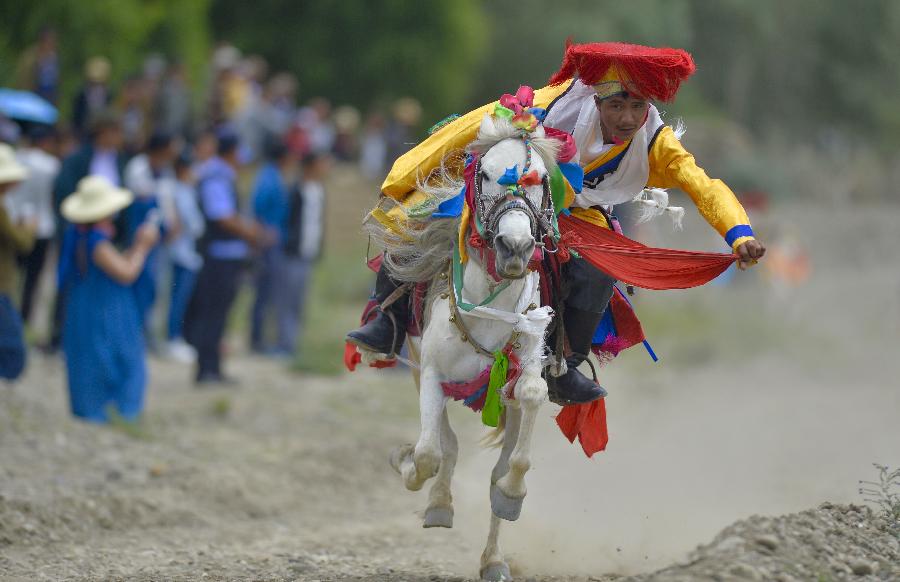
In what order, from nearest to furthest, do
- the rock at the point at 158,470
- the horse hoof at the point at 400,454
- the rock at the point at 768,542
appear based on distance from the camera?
the rock at the point at 768,542
the horse hoof at the point at 400,454
the rock at the point at 158,470

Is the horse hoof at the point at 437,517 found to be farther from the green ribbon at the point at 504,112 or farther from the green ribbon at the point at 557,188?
the green ribbon at the point at 504,112

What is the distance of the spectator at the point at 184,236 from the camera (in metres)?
14.1

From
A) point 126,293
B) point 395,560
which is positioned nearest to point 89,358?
point 126,293

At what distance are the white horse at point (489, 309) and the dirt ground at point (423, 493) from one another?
2.20 ft

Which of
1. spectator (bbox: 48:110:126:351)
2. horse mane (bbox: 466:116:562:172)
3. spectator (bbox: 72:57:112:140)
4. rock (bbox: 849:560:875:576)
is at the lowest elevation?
rock (bbox: 849:560:875:576)

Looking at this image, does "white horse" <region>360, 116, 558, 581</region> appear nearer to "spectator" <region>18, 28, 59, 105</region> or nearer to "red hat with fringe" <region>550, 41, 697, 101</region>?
"red hat with fringe" <region>550, 41, 697, 101</region>

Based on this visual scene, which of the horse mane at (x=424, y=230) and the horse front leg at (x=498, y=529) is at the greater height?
the horse mane at (x=424, y=230)

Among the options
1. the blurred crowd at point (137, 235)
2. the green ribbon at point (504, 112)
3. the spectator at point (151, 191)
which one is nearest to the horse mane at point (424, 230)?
the green ribbon at point (504, 112)

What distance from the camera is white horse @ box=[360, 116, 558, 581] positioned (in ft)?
20.4

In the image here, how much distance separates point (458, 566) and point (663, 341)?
36.0 feet

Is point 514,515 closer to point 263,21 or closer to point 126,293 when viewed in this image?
point 126,293

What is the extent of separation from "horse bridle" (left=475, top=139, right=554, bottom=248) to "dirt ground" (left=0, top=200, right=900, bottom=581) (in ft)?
5.28

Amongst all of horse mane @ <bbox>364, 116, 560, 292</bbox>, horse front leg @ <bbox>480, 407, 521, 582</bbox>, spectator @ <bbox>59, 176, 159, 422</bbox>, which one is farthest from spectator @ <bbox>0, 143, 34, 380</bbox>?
horse front leg @ <bbox>480, 407, 521, 582</bbox>

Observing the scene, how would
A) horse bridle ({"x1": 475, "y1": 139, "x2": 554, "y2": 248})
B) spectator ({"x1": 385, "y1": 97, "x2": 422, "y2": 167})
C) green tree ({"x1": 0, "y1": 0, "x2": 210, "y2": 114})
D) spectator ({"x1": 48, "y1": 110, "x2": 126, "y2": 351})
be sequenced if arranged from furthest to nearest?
spectator ({"x1": 385, "y1": 97, "x2": 422, "y2": 167}) → green tree ({"x1": 0, "y1": 0, "x2": 210, "y2": 114}) → spectator ({"x1": 48, "y1": 110, "x2": 126, "y2": 351}) → horse bridle ({"x1": 475, "y1": 139, "x2": 554, "y2": 248})
